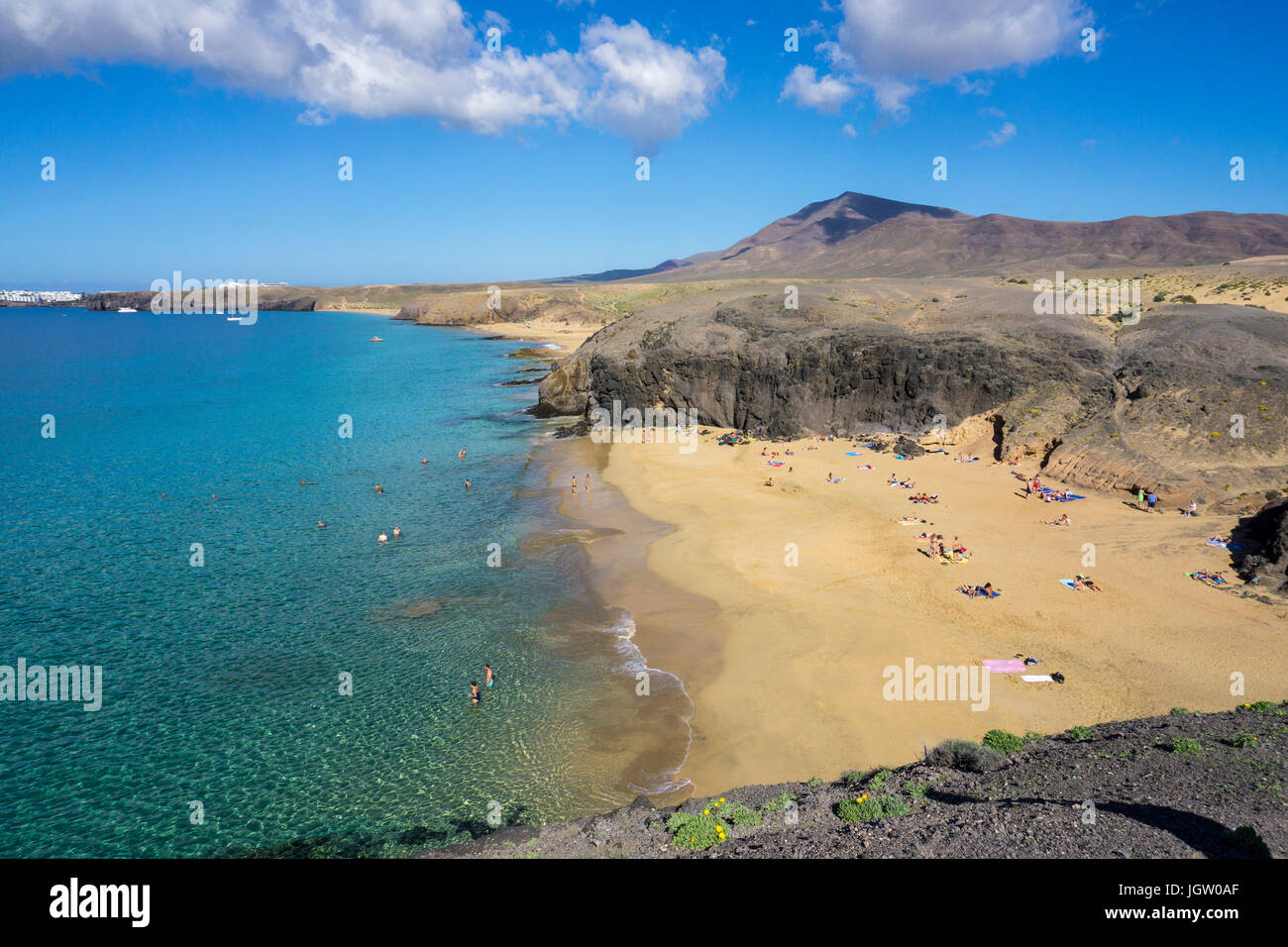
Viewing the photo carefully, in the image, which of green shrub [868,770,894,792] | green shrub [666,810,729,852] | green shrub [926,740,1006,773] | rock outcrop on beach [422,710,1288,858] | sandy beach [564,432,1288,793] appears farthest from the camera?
sandy beach [564,432,1288,793]

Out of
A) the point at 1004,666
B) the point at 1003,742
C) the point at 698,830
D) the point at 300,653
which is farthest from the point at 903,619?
the point at 300,653

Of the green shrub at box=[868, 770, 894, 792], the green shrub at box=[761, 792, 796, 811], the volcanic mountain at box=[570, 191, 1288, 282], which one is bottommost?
the green shrub at box=[761, 792, 796, 811]

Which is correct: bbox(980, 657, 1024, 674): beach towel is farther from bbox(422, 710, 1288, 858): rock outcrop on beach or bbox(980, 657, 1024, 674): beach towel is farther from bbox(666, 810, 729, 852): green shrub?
bbox(666, 810, 729, 852): green shrub

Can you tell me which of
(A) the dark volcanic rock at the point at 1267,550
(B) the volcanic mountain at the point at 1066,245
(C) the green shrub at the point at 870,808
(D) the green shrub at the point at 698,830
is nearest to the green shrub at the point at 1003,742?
(C) the green shrub at the point at 870,808

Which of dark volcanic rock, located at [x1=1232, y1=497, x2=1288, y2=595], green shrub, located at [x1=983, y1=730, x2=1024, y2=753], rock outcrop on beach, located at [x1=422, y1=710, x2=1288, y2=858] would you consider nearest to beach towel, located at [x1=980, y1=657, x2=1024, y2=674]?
rock outcrop on beach, located at [x1=422, y1=710, x2=1288, y2=858]

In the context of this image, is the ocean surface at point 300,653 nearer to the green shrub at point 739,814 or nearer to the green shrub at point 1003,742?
the green shrub at point 739,814
